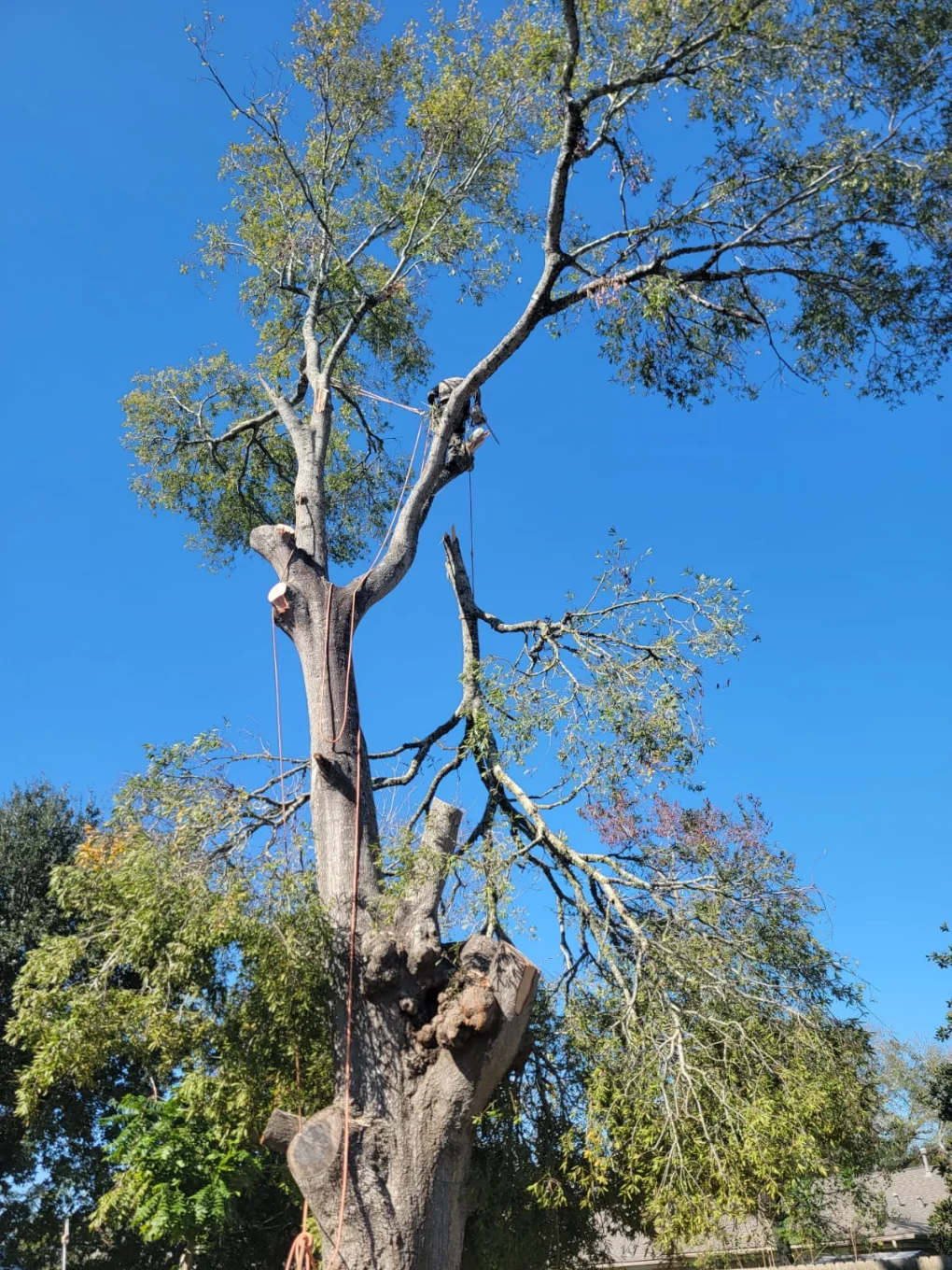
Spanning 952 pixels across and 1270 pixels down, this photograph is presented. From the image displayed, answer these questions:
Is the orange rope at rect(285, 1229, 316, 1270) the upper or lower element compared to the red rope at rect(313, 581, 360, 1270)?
lower

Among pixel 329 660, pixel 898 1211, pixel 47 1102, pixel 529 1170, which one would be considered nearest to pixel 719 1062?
pixel 529 1170

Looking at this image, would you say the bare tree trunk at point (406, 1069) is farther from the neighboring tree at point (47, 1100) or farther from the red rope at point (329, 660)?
the neighboring tree at point (47, 1100)

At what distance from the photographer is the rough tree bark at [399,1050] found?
20.6ft

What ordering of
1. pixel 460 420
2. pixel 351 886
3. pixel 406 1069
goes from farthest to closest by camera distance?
pixel 460 420 < pixel 351 886 < pixel 406 1069

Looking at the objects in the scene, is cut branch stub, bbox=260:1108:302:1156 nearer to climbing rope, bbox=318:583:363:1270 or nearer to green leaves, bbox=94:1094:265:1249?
climbing rope, bbox=318:583:363:1270

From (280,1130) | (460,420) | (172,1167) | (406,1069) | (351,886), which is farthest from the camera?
(172,1167)

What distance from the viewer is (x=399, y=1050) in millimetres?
6777

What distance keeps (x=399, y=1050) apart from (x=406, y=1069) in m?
0.13

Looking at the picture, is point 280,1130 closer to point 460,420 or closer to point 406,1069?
point 406,1069

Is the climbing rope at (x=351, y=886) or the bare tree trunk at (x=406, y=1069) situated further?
the bare tree trunk at (x=406, y=1069)

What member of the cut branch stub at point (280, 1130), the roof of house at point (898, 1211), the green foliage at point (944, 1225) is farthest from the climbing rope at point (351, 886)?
the green foliage at point (944, 1225)

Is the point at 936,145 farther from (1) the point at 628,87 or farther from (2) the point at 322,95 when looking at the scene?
(2) the point at 322,95

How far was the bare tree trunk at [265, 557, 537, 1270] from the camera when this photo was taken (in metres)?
6.25

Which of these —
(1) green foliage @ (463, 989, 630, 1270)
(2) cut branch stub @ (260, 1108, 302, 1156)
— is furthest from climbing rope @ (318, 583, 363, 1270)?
(1) green foliage @ (463, 989, 630, 1270)
